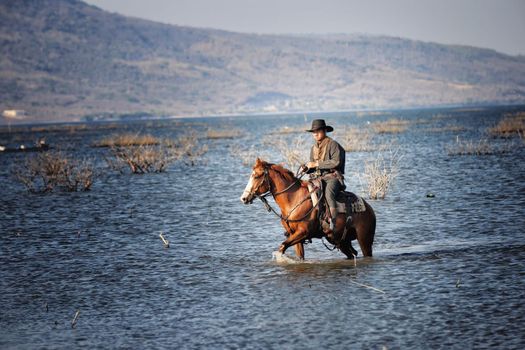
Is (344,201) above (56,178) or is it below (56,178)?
above

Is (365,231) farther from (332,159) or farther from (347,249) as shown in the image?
(332,159)

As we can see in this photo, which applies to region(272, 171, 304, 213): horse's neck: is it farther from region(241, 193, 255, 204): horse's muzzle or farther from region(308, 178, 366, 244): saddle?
region(241, 193, 255, 204): horse's muzzle

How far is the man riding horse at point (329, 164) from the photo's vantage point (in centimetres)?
1310

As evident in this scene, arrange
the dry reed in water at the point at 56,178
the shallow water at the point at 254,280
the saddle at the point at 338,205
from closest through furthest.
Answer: the shallow water at the point at 254,280 → the saddle at the point at 338,205 → the dry reed in water at the point at 56,178

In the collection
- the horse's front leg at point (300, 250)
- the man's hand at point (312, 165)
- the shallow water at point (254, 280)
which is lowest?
the shallow water at point (254, 280)

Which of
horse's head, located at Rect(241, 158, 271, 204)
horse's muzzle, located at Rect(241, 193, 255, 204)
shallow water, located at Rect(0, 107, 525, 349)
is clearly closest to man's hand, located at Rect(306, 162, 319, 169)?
horse's head, located at Rect(241, 158, 271, 204)

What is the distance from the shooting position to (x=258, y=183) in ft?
43.1

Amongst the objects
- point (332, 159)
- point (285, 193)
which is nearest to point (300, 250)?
point (285, 193)

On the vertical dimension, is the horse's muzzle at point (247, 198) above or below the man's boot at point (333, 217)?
above

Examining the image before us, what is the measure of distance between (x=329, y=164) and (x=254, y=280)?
7.46 ft

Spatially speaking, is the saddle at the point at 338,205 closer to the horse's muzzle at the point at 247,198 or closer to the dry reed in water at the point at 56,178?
the horse's muzzle at the point at 247,198

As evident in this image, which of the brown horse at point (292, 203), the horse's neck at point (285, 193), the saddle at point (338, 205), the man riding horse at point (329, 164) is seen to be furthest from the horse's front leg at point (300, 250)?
the horse's neck at point (285, 193)

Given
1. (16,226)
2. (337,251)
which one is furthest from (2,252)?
(337,251)

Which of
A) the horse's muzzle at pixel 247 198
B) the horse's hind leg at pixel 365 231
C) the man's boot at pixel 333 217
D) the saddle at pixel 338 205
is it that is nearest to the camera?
the horse's muzzle at pixel 247 198
